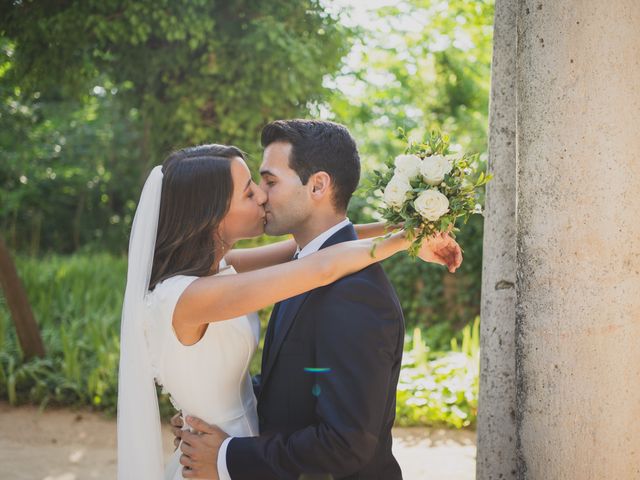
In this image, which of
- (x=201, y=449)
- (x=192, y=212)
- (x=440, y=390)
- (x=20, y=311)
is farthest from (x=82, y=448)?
(x=192, y=212)

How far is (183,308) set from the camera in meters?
2.58

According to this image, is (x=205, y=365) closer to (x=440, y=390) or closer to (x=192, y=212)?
(x=192, y=212)

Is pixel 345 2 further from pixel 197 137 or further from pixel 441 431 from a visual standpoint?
pixel 441 431

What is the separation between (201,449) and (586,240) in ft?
5.32

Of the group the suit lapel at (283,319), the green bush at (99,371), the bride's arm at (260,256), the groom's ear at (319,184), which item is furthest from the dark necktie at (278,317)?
the green bush at (99,371)

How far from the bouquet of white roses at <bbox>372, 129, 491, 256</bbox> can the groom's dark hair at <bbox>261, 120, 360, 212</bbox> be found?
1.25 feet

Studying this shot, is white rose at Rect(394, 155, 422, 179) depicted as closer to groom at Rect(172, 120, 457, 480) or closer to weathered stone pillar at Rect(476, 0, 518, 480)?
groom at Rect(172, 120, 457, 480)

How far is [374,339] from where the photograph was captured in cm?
237

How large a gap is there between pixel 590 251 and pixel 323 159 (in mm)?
1085

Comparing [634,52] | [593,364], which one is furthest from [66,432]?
[634,52]

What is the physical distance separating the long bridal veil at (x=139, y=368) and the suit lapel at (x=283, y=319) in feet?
1.70

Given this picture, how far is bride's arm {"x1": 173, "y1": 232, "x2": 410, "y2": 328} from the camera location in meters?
2.43

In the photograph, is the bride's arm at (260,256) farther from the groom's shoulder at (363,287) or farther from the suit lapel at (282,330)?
the groom's shoulder at (363,287)

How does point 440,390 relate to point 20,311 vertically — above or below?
below
